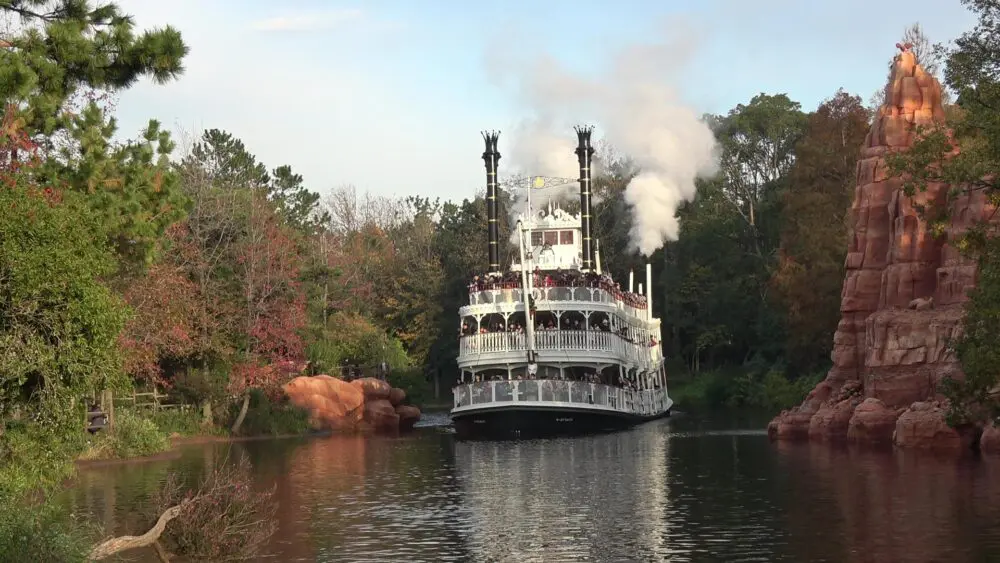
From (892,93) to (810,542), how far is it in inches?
921

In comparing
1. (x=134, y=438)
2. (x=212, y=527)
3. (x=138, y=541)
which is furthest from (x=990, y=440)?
(x=134, y=438)

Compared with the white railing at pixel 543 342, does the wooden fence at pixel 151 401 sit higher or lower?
lower

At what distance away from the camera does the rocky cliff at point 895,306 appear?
35.7 m

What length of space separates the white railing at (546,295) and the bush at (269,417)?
8.16m

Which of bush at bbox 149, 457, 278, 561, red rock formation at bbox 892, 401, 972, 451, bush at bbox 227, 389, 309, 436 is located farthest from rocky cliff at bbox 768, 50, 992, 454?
bush at bbox 149, 457, 278, 561

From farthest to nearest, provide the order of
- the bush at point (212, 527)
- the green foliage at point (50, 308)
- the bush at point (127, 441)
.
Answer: the bush at point (127, 441) < the bush at point (212, 527) < the green foliage at point (50, 308)

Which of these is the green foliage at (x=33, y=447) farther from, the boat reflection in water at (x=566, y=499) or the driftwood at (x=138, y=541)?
the boat reflection in water at (x=566, y=499)

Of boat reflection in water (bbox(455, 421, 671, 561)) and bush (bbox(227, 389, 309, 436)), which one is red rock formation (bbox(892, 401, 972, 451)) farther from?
bush (bbox(227, 389, 309, 436))

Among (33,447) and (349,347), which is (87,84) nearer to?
(33,447)

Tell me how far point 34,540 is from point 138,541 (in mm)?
1965

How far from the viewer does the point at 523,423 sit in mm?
47750

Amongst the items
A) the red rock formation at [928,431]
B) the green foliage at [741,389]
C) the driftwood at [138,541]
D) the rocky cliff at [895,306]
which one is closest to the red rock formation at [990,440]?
the red rock formation at [928,431]

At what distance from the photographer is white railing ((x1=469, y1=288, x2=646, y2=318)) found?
4959 cm

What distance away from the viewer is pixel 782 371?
66.6 m
